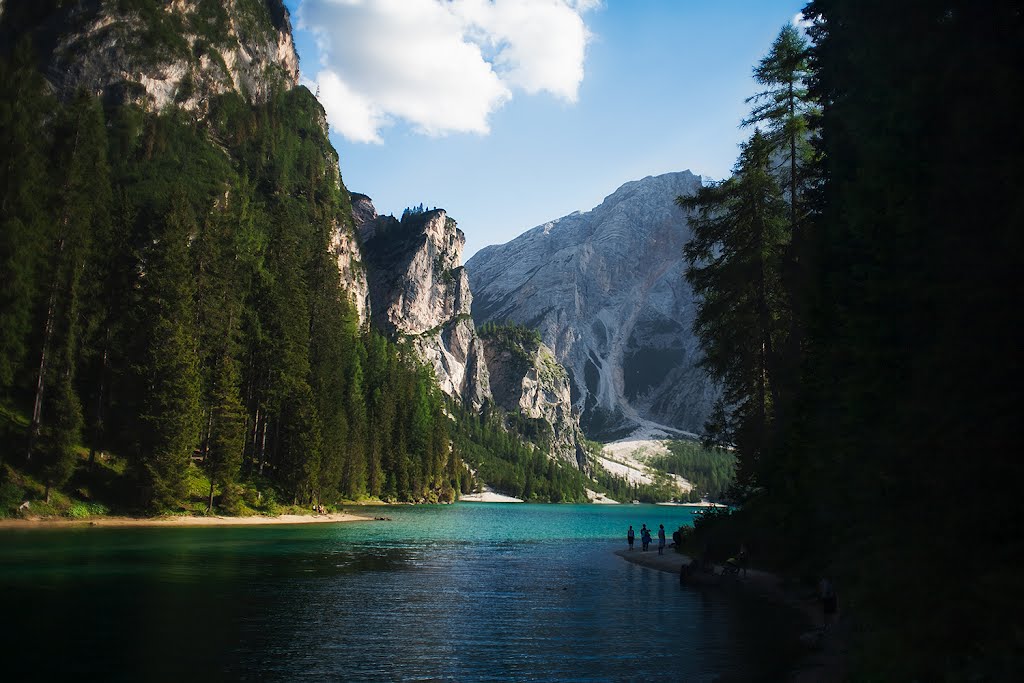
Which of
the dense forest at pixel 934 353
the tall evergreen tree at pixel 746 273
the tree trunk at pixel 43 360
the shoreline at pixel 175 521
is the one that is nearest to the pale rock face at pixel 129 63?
the tree trunk at pixel 43 360

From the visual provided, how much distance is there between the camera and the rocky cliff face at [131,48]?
14688 centimetres

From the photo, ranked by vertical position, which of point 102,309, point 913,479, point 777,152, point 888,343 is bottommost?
point 913,479

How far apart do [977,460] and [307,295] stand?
101 meters

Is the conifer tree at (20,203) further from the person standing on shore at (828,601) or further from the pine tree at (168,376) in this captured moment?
the person standing on shore at (828,601)

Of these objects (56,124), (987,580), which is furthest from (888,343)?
(56,124)

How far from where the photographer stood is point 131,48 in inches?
6181

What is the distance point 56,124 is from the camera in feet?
202

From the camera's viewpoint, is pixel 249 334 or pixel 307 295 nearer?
pixel 249 334

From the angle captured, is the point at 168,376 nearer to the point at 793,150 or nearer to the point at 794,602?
the point at 793,150

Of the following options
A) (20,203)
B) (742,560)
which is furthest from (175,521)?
(742,560)

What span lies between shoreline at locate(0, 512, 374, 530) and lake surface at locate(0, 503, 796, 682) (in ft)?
35.9

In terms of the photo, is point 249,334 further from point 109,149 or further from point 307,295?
point 109,149

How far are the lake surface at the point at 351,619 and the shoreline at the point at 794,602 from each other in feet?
2.47

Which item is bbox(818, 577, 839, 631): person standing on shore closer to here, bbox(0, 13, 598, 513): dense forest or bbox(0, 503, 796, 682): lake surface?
bbox(0, 503, 796, 682): lake surface
